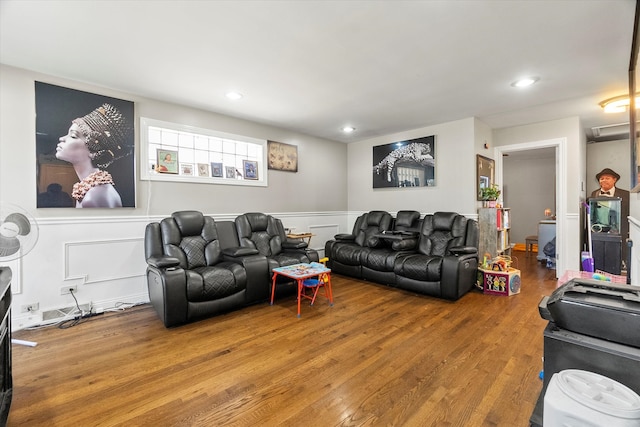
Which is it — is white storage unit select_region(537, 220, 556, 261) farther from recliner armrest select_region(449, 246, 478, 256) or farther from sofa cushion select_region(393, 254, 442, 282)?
sofa cushion select_region(393, 254, 442, 282)

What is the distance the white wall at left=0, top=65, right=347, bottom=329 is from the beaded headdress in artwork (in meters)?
0.16

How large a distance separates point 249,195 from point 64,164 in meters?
2.17

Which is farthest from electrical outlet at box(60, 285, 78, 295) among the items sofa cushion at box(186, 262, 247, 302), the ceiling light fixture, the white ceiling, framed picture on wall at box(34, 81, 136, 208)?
the ceiling light fixture

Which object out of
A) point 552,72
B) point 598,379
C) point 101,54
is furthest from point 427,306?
point 101,54

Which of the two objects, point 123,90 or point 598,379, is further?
point 123,90

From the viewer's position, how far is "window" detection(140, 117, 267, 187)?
3588 mm

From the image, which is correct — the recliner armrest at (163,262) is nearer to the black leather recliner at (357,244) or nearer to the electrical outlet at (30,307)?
the electrical outlet at (30,307)

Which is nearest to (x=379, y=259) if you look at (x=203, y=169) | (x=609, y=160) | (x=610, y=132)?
(x=203, y=169)

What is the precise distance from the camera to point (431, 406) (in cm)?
166

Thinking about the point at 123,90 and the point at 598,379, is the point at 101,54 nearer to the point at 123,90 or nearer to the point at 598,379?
the point at 123,90

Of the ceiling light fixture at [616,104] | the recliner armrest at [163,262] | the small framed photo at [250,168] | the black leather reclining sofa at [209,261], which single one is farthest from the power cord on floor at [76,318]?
the ceiling light fixture at [616,104]

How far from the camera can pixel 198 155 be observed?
4.00 metres

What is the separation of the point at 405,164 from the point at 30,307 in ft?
17.1

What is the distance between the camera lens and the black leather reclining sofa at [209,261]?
2764 millimetres
